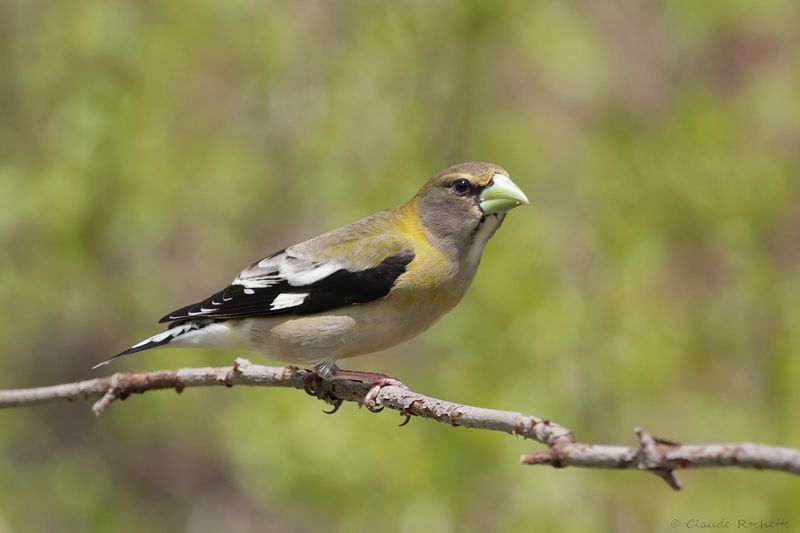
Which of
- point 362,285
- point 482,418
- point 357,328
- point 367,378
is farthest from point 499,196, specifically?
point 482,418

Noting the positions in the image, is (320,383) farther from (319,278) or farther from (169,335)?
(169,335)

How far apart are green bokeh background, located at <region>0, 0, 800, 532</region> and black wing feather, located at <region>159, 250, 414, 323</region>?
158cm

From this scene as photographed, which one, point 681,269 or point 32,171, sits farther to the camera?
point 681,269

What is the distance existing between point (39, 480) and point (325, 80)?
14.5 ft

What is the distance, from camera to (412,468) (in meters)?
6.26

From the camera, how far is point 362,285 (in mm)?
4832

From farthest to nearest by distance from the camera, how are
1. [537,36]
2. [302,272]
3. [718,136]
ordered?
[537,36]
[718,136]
[302,272]

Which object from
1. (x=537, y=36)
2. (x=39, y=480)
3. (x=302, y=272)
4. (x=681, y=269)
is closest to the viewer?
(x=302, y=272)

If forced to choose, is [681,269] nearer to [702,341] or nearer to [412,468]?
[702,341]

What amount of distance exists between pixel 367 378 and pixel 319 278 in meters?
0.77

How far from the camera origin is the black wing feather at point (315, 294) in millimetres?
4812

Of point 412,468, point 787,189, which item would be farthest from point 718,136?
point 412,468

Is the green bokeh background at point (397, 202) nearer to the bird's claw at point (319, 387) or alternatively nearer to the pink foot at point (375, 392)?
the bird's claw at point (319, 387)

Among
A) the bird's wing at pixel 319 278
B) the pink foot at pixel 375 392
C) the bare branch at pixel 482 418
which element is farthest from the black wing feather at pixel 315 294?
the pink foot at pixel 375 392
